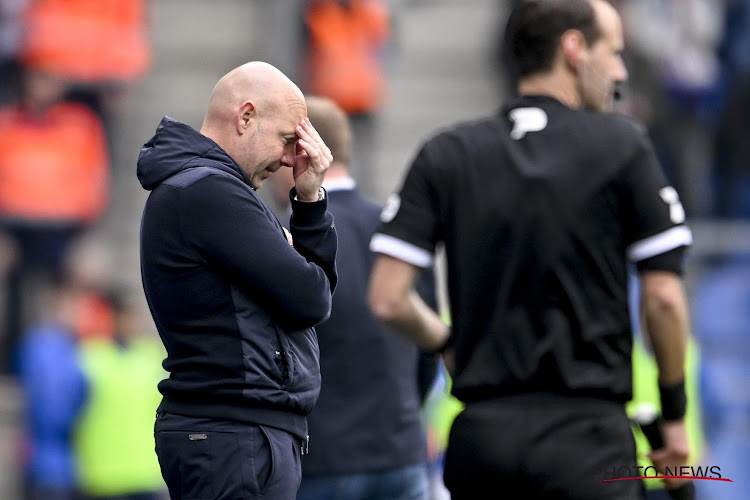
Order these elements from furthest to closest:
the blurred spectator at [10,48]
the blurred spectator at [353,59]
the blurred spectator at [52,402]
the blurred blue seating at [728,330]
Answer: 1. the blurred spectator at [353,59]
2. the blurred blue seating at [728,330]
3. the blurred spectator at [10,48]
4. the blurred spectator at [52,402]

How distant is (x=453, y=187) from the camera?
3.41m

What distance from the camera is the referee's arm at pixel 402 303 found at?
3.44 metres

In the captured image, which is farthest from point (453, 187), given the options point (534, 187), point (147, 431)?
point (147, 431)

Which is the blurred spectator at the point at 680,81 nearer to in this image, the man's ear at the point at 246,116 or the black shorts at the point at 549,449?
the man's ear at the point at 246,116

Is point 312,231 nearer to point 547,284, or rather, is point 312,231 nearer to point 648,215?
point 547,284

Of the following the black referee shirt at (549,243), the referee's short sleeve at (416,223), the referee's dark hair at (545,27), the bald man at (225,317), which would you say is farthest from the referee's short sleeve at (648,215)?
the bald man at (225,317)

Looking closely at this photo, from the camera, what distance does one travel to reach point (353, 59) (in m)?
10.9

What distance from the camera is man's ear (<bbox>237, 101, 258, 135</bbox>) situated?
3588 millimetres

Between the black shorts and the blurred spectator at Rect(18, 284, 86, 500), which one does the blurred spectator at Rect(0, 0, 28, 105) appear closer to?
the blurred spectator at Rect(18, 284, 86, 500)

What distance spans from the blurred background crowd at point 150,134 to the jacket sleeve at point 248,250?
481cm

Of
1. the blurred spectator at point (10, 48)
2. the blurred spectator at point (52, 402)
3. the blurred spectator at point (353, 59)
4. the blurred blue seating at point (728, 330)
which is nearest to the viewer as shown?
the blurred spectator at point (52, 402)

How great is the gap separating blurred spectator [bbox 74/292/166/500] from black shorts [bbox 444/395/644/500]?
5800mm

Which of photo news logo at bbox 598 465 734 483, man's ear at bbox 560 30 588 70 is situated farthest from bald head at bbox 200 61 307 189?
photo news logo at bbox 598 465 734 483

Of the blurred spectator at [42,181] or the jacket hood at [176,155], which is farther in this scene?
the blurred spectator at [42,181]
